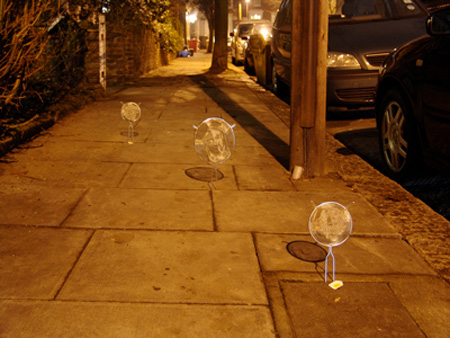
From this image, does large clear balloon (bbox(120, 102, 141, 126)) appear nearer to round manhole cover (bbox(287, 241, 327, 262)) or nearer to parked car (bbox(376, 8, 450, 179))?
parked car (bbox(376, 8, 450, 179))

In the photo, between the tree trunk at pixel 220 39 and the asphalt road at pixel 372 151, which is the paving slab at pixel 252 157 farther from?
the tree trunk at pixel 220 39

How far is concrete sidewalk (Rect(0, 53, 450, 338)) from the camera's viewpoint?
2.63 meters

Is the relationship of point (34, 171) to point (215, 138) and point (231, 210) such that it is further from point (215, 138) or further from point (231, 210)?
point (231, 210)

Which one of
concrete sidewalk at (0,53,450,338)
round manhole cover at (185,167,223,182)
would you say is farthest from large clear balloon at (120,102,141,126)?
round manhole cover at (185,167,223,182)

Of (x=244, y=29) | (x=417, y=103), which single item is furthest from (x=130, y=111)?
(x=244, y=29)

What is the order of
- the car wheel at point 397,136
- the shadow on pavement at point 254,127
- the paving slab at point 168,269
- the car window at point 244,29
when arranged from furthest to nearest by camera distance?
the car window at point 244,29 → the shadow on pavement at point 254,127 → the car wheel at point 397,136 → the paving slab at point 168,269

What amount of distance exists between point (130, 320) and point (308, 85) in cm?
310

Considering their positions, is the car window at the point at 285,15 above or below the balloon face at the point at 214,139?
above

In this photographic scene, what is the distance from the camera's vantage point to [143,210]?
13.6 ft

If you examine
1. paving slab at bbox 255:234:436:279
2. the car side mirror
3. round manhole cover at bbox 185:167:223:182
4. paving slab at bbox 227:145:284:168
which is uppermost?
the car side mirror

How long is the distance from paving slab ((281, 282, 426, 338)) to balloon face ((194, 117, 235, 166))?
2022mm

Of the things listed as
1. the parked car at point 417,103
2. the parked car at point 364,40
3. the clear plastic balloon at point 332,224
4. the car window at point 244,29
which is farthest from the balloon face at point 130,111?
the car window at point 244,29

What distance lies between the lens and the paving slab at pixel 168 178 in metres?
4.84

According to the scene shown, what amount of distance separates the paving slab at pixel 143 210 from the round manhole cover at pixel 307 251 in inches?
24.6
